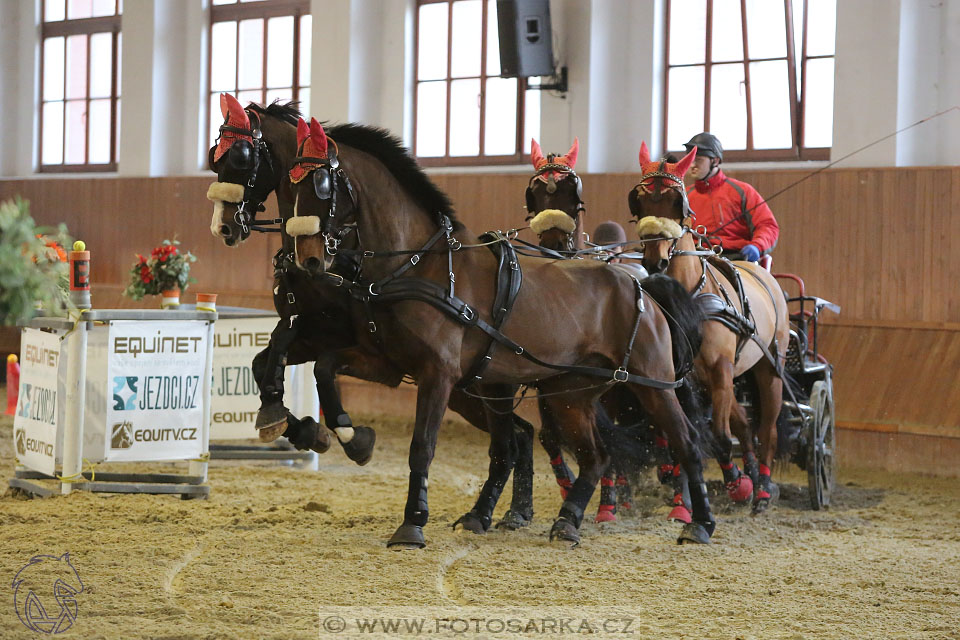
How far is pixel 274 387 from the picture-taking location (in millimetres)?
4668

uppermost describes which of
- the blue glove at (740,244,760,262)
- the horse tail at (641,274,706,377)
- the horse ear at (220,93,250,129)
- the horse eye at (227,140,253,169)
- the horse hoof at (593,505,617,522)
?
the horse ear at (220,93,250,129)

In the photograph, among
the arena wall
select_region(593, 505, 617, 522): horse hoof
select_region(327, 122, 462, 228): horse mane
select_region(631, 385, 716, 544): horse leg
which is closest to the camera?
select_region(327, 122, 462, 228): horse mane

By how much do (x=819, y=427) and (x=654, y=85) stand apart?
409cm

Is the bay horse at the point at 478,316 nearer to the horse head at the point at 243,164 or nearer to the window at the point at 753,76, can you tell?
the horse head at the point at 243,164

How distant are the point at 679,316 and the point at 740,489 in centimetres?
125

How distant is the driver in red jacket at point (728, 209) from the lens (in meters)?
6.86

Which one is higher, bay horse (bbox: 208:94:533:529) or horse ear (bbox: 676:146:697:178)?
horse ear (bbox: 676:146:697:178)

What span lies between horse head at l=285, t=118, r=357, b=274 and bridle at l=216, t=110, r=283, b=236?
26cm

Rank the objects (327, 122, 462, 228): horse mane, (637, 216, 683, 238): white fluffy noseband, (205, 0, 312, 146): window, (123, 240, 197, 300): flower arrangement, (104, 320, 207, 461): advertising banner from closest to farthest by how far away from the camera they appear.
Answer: (327, 122, 462, 228): horse mane, (637, 216, 683, 238): white fluffy noseband, (104, 320, 207, 461): advertising banner, (123, 240, 197, 300): flower arrangement, (205, 0, 312, 146): window

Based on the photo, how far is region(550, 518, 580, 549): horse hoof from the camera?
511 cm

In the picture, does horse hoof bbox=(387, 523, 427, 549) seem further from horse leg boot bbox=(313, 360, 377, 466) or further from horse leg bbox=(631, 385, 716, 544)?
horse leg bbox=(631, 385, 716, 544)

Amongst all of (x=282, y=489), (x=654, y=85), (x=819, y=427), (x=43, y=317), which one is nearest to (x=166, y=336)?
(x=43, y=317)

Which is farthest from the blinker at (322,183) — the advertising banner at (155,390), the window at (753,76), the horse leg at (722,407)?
the window at (753,76)

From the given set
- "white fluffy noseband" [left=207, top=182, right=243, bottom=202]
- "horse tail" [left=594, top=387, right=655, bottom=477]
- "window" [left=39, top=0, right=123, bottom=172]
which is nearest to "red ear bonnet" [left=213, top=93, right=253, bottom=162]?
"white fluffy noseband" [left=207, top=182, right=243, bottom=202]
